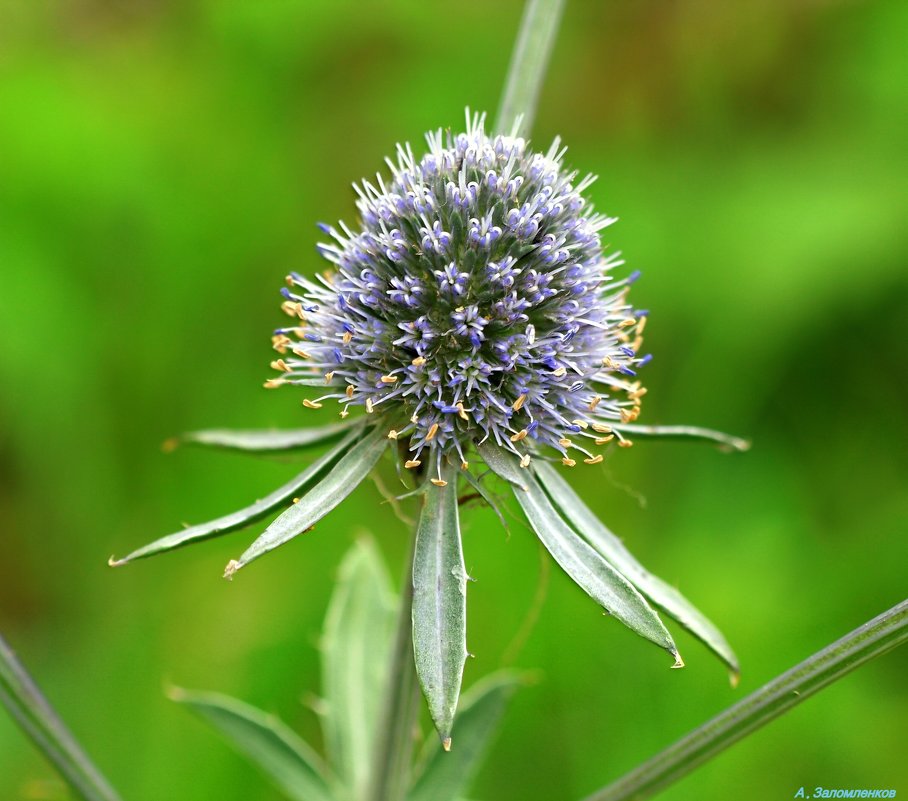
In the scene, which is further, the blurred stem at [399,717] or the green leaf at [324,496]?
the blurred stem at [399,717]

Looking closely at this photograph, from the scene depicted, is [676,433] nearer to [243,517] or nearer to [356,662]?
[243,517]

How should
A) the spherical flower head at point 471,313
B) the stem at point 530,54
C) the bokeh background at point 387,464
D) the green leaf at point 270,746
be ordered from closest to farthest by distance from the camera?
the spherical flower head at point 471,313 < the stem at point 530,54 < the green leaf at point 270,746 < the bokeh background at point 387,464

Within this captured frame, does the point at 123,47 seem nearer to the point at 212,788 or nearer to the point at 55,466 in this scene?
the point at 55,466

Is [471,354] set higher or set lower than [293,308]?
lower

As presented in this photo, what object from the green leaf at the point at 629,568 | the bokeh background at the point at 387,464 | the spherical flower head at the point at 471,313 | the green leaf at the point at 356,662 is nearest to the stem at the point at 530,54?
the spherical flower head at the point at 471,313

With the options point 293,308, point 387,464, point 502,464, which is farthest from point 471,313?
point 387,464

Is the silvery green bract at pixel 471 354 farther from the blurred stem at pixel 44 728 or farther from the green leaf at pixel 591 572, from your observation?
the blurred stem at pixel 44 728

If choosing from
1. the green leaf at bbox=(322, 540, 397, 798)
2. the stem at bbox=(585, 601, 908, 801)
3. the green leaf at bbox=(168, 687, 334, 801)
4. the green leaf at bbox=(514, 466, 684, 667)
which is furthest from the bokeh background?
the green leaf at bbox=(514, 466, 684, 667)
